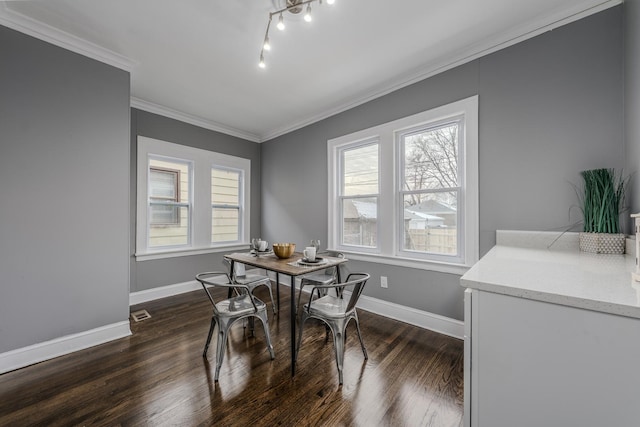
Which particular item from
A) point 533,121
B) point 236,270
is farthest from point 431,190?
point 236,270

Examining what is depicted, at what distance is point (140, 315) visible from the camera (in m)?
2.89

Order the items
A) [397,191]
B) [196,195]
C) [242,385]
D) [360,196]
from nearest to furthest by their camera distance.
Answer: [242,385]
[397,191]
[360,196]
[196,195]

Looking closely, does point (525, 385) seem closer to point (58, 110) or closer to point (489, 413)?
point (489, 413)

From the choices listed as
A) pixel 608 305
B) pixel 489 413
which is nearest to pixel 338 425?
pixel 489 413

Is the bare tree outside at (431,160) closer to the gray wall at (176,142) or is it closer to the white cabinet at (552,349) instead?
the white cabinet at (552,349)

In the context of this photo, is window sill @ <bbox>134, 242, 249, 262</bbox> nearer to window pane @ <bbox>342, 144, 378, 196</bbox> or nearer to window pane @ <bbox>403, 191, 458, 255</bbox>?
window pane @ <bbox>342, 144, 378, 196</bbox>

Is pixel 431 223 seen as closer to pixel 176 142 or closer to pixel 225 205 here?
pixel 225 205

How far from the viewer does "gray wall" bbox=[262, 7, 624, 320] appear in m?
1.73

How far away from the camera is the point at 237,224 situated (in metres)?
4.48

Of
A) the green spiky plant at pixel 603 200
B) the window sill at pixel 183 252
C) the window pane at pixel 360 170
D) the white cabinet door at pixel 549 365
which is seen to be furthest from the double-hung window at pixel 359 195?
the white cabinet door at pixel 549 365

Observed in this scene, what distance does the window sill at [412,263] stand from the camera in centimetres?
235

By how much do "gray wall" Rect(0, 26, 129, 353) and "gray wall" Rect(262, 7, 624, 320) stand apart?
9.65 ft

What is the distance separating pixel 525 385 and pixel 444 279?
1.68m

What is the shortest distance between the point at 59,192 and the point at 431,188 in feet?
11.6
